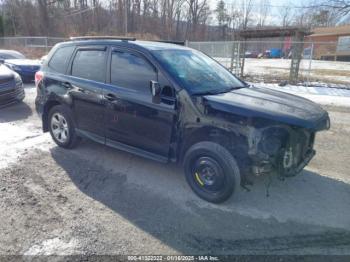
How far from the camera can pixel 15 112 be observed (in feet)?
24.6

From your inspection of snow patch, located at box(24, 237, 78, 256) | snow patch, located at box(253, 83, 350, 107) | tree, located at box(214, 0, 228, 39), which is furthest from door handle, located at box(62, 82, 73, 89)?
tree, located at box(214, 0, 228, 39)

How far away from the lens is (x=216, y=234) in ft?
9.37

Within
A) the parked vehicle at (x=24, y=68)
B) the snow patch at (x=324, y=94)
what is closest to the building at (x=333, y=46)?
the snow patch at (x=324, y=94)

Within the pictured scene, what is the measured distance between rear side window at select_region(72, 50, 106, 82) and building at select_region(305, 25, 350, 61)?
3093 centimetres

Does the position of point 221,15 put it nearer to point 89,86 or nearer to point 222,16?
point 222,16

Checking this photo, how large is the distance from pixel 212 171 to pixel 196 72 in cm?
140

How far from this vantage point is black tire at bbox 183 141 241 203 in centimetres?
319

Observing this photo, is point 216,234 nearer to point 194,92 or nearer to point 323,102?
point 194,92

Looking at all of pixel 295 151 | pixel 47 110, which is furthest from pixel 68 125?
pixel 295 151

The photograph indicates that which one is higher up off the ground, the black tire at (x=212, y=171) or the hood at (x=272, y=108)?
the hood at (x=272, y=108)

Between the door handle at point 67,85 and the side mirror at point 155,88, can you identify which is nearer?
the side mirror at point 155,88

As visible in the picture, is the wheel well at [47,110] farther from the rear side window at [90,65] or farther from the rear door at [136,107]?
the rear door at [136,107]

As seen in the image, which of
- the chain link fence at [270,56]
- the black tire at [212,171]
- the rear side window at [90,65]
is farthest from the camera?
the chain link fence at [270,56]

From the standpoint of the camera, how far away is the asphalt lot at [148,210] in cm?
271
